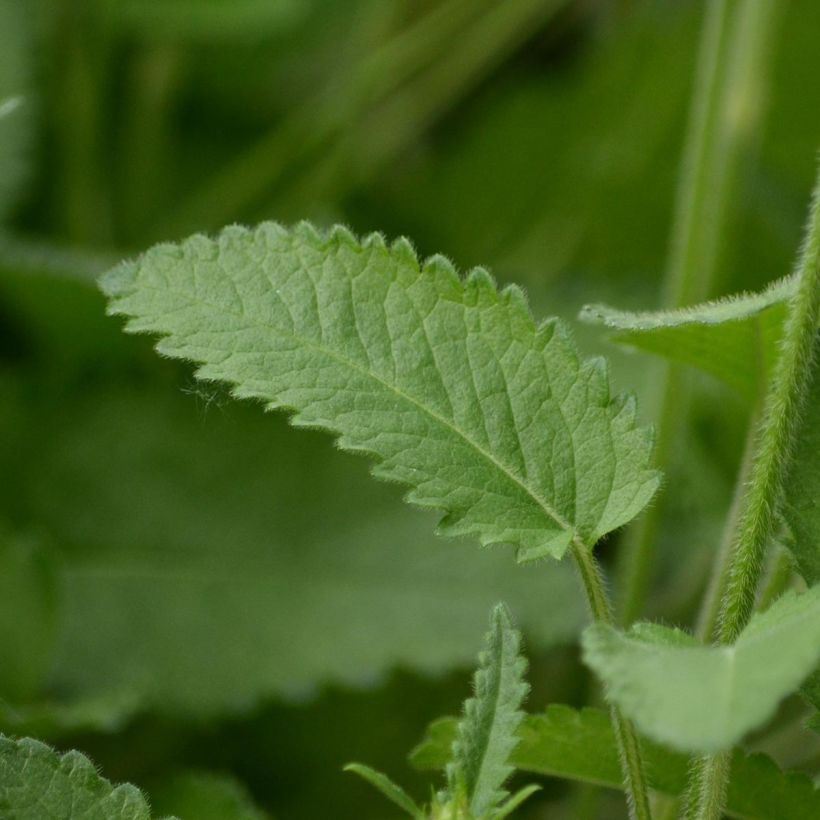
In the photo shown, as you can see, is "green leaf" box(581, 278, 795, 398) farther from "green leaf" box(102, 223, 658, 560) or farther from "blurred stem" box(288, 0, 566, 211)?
"blurred stem" box(288, 0, 566, 211)

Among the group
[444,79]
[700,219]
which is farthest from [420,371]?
[444,79]

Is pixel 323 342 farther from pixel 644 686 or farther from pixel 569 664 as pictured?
pixel 569 664

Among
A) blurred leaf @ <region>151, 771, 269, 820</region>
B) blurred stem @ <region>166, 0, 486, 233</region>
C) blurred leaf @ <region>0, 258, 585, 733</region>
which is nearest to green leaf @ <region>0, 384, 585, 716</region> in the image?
blurred leaf @ <region>0, 258, 585, 733</region>

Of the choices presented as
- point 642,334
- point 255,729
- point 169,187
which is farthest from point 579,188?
point 642,334

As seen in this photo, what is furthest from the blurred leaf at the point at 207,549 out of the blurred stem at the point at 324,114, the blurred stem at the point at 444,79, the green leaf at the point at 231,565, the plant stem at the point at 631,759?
the blurred stem at the point at 444,79

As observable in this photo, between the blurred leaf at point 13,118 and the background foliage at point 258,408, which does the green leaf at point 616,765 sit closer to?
the background foliage at point 258,408

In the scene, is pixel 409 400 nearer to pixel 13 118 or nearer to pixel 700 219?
pixel 700 219
